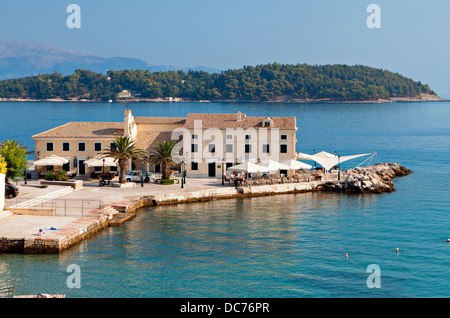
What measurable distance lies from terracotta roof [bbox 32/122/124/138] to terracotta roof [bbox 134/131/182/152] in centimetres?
219

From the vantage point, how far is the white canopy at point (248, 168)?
54312 millimetres

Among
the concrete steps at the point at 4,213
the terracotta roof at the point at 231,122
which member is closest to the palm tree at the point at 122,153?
the terracotta roof at the point at 231,122

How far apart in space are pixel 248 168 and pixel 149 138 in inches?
508

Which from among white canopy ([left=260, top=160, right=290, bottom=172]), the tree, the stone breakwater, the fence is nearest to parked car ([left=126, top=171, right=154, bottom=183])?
the fence

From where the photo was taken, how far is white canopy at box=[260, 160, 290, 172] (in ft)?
183

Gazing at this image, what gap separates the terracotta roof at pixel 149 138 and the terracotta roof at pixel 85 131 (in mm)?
2193

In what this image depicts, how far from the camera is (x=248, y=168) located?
54.2 metres

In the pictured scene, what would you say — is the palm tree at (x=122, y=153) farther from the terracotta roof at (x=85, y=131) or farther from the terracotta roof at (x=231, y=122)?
the terracotta roof at (x=231, y=122)

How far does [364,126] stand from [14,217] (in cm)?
15654

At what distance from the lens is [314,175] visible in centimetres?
5934

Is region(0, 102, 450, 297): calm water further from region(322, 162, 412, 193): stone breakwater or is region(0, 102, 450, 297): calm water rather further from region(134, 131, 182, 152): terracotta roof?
region(134, 131, 182, 152): terracotta roof

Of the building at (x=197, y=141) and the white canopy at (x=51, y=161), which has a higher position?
the building at (x=197, y=141)
